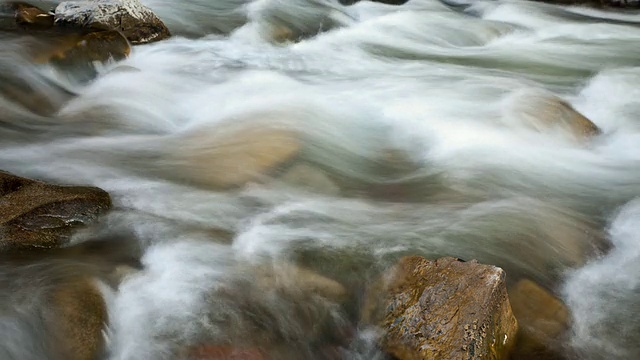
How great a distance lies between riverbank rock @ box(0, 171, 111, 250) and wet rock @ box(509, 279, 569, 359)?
2.78 m

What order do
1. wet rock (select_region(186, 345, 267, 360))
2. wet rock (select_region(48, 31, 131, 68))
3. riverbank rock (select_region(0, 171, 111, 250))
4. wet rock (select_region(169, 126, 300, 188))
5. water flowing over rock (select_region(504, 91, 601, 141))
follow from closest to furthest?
wet rock (select_region(186, 345, 267, 360)), riverbank rock (select_region(0, 171, 111, 250)), wet rock (select_region(169, 126, 300, 188)), water flowing over rock (select_region(504, 91, 601, 141)), wet rock (select_region(48, 31, 131, 68))

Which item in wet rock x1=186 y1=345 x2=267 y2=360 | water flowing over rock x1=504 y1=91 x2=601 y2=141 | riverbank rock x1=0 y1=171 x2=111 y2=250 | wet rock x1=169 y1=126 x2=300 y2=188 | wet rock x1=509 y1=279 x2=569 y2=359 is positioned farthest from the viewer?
water flowing over rock x1=504 y1=91 x2=601 y2=141

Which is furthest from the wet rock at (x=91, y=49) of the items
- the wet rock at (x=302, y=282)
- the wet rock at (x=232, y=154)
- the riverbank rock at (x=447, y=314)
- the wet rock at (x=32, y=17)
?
the riverbank rock at (x=447, y=314)

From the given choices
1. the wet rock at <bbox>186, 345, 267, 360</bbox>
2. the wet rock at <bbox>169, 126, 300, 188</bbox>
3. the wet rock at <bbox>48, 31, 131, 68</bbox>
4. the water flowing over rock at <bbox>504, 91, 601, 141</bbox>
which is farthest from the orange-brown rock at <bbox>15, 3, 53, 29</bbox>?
the wet rock at <bbox>186, 345, 267, 360</bbox>

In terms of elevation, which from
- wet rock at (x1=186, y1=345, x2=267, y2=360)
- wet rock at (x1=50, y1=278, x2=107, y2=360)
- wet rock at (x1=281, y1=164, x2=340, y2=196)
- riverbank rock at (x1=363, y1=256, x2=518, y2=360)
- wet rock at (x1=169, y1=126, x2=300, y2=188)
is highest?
riverbank rock at (x1=363, y1=256, x2=518, y2=360)

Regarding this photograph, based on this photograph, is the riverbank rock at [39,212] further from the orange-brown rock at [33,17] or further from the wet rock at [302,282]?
the orange-brown rock at [33,17]

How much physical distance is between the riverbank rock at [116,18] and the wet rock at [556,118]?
5.07 m

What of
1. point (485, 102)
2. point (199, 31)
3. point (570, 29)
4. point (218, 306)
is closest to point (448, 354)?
point (218, 306)

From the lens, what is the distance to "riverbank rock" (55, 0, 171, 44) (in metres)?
8.00

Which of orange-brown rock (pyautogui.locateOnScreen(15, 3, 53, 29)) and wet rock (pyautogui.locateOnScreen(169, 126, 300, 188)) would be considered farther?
orange-brown rock (pyautogui.locateOnScreen(15, 3, 53, 29))

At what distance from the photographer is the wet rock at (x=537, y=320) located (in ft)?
11.3

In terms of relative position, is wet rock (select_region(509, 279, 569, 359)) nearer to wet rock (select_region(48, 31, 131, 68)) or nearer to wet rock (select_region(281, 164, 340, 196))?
wet rock (select_region(281, 164, 340, 196))

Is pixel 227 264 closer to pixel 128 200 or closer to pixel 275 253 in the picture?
pixel 275 253

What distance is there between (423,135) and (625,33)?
626cm
